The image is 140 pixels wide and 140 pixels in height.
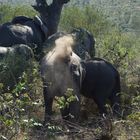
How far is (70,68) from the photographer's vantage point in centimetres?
887

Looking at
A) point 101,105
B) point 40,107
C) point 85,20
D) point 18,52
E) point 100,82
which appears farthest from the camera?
point 85,20

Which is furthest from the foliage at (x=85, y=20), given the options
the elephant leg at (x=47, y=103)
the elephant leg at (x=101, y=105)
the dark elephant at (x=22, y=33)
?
the elephant leg at (x=47, y=103)

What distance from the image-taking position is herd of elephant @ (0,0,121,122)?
28.9 ft

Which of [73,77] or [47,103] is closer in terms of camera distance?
[73,77]

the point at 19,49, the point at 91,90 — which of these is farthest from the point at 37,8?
the point at 91,90

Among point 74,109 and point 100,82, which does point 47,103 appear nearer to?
point 74,109

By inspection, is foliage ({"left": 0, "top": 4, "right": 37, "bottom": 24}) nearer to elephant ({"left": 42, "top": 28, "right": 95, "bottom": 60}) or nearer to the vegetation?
the vegetation

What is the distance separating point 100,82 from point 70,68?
1.56 m

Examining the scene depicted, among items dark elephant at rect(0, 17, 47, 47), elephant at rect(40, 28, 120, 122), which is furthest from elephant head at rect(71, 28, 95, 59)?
dark elephant at rect(0, 17, 47, 47)

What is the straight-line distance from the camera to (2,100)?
22.2 feet

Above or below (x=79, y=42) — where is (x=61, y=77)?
above

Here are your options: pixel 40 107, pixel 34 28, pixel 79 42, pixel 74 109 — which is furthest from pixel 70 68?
pixel 34 28

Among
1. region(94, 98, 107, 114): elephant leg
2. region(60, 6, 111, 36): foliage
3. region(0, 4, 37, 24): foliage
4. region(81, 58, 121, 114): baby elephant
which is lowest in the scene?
region(60, 6, 111, 36): foliage

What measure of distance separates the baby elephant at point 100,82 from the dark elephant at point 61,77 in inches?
33.3
